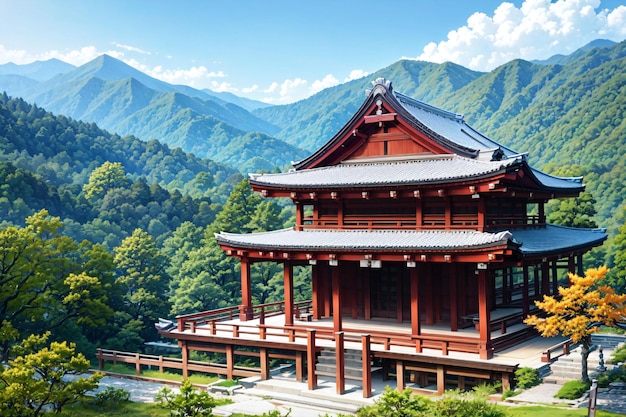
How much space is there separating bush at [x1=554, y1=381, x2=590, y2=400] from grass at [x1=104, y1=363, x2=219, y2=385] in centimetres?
1476

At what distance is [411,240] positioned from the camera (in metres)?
24.4

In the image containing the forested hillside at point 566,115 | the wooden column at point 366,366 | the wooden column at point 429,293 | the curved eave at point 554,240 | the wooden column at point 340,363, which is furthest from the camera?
the forested hillside at point 566,115

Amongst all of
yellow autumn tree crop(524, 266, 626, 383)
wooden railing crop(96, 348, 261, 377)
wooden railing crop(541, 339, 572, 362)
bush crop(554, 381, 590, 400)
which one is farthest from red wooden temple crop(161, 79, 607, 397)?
yellow autumn tree crop(524, 266, 626, 383)

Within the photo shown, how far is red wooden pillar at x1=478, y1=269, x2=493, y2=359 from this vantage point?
21734 mm

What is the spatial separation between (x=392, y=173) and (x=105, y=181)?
76325 mm


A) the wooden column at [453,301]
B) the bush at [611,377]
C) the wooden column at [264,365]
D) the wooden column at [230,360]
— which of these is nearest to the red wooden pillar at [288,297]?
the wooden column at [264,365]

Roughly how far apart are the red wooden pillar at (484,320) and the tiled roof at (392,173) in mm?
3752

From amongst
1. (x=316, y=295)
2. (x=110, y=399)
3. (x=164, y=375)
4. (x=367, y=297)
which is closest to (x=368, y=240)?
(x=367, y=297)

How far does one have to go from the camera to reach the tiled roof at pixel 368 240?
2259 centimetres

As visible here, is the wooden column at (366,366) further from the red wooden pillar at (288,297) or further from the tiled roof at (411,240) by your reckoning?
the red wooden pillar at (288,297)

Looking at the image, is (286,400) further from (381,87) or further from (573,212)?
(573,212)

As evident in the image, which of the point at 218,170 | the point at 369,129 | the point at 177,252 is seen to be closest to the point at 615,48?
the point at 218,170

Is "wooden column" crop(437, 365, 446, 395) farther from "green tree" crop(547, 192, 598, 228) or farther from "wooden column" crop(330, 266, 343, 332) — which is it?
"green tree" crop(547, 192, 598, 228)

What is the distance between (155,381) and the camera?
28.3 metres
